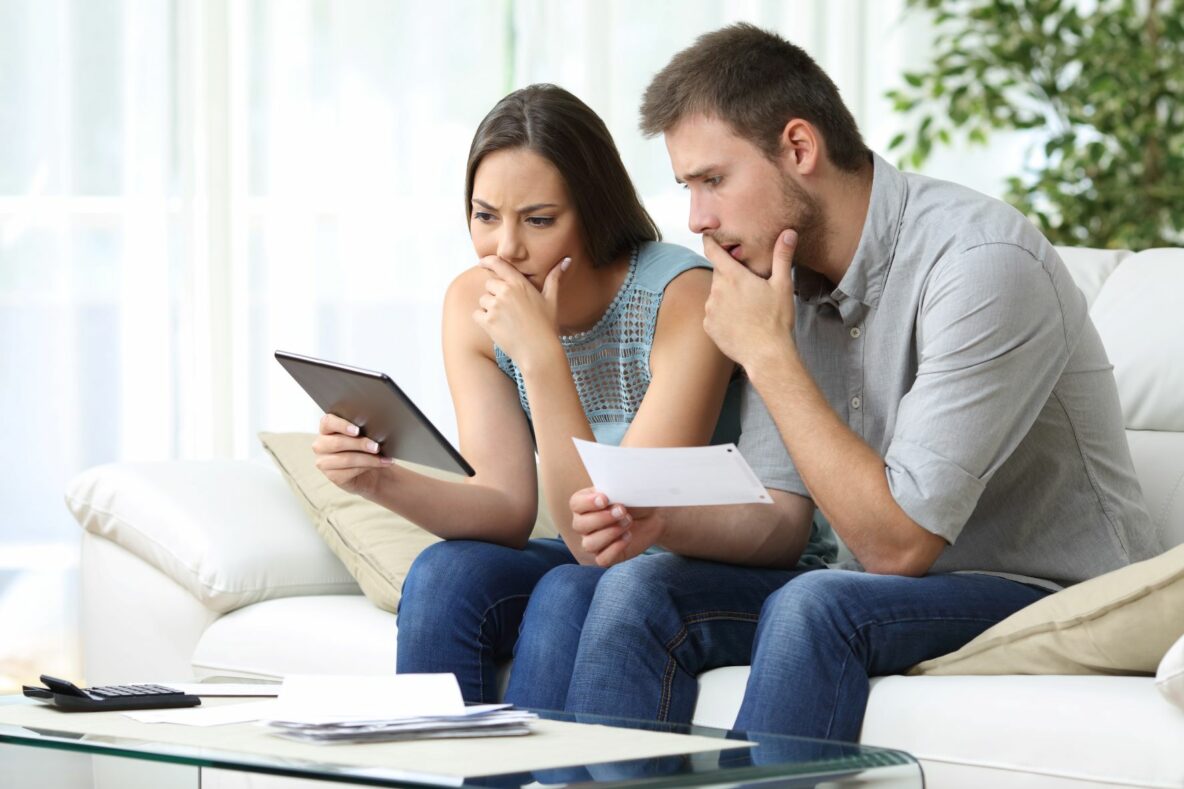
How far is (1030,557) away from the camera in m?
1.61

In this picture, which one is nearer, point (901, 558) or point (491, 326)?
point (901, 558)

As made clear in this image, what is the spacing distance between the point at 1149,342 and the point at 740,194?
2.21 ft

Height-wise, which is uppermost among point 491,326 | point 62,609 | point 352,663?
point 491,326

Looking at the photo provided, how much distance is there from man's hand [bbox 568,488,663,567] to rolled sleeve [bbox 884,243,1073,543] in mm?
278

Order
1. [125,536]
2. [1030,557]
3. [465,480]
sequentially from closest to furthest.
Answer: [1030,557]
[465,480]
[125,536]

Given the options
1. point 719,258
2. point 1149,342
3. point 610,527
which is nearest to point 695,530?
point 610,527

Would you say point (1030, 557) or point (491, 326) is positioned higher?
point (491, 326)

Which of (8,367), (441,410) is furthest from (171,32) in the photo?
(441,410)

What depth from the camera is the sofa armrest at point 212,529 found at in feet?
6.86

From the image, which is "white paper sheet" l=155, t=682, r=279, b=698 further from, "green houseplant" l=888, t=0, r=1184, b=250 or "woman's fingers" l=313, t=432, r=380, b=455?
"green houseplant" l=888, t=0, r=1184, b=250

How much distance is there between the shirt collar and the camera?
1634 mm

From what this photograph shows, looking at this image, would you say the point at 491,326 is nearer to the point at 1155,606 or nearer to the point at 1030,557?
the point at 1030,557

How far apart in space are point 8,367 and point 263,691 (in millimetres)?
1833

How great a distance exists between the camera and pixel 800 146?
5.48 feet
